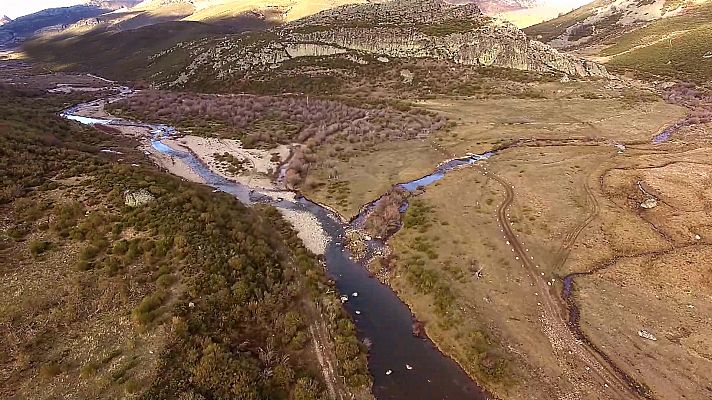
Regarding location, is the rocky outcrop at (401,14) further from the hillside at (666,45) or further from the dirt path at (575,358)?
the dirt path at (575,358)

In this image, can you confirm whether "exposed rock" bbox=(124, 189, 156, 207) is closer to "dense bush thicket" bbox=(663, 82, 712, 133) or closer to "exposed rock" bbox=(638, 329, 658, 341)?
"exposed rock" bbox=(638, 329, 658, 341)

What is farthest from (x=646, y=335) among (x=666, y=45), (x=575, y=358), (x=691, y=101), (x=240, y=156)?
(x=666, y=45)

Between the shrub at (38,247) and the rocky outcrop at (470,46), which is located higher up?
the shrub at (38,247)

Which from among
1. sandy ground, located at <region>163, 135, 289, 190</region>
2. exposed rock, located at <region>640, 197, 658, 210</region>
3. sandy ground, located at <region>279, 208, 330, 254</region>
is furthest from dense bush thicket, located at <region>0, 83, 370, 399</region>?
exposed rock, located at <region>640, 197, 658, 210</region>

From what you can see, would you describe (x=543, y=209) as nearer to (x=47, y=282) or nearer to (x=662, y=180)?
(x=662, y=180)

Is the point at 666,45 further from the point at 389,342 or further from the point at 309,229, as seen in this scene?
the point at 389,342

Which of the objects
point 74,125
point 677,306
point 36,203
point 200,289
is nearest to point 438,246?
point 677,306

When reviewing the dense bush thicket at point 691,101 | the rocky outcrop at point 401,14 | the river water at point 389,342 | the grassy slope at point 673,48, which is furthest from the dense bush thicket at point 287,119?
→ the grassy slope at point 673,48
